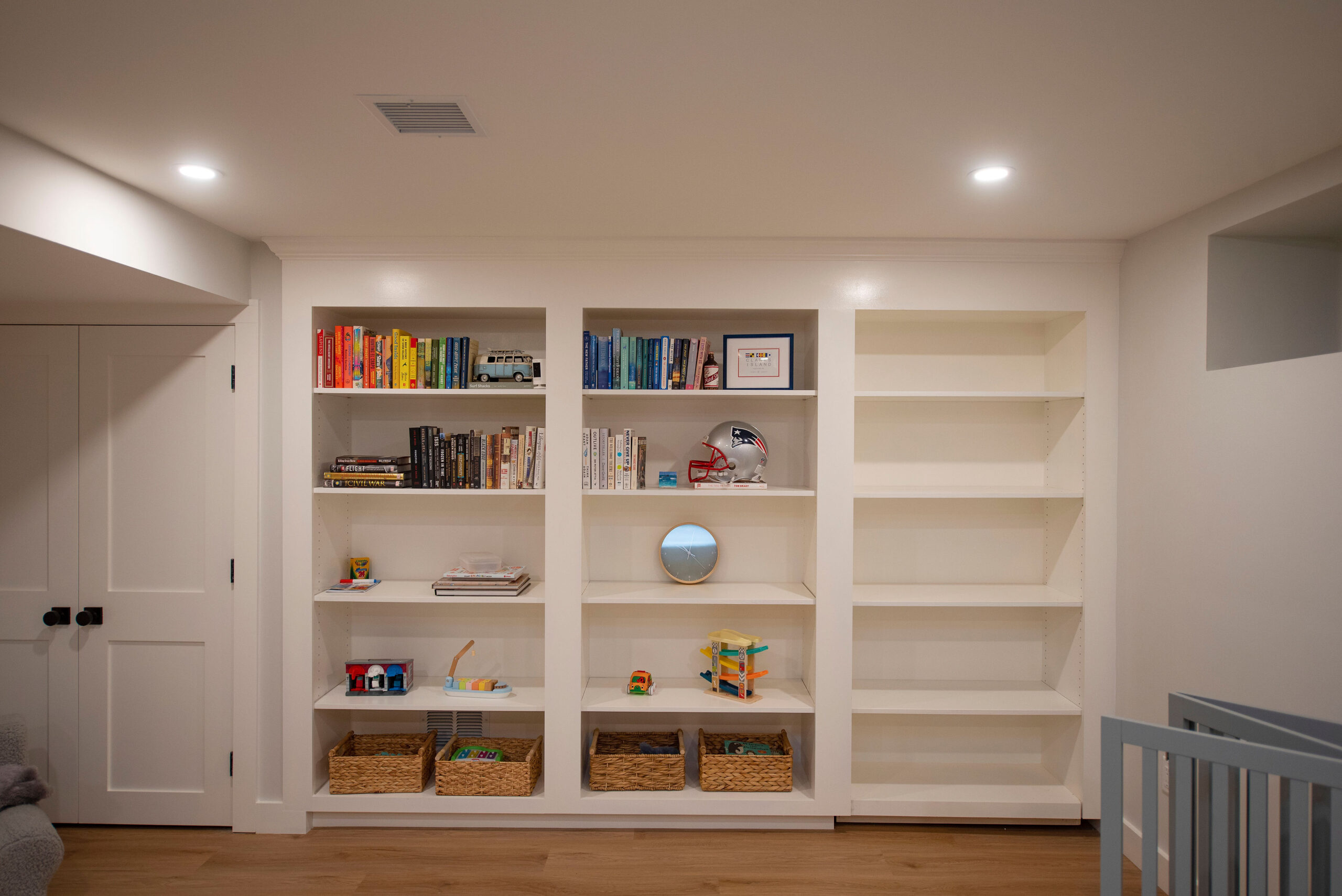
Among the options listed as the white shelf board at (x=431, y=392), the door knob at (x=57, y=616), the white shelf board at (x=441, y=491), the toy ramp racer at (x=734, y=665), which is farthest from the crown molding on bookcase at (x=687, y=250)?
the door knob at (x=57, y=616)

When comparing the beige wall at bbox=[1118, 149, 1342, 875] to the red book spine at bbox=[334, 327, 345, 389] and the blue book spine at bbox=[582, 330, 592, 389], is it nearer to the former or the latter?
the blue book spine at bbox=[582, 330, 592, 389]

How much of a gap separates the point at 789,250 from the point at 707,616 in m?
1.66

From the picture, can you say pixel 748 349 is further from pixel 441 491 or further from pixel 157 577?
pixel 157 577

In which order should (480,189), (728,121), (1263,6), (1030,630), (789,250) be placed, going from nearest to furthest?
(1263,6), (728,121), (480,189), (789,250), (1030,630)

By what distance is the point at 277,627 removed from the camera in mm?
3096

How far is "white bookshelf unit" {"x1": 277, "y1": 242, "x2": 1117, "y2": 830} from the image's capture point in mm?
3039

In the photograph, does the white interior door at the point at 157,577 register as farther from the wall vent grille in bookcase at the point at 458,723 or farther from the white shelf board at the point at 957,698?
the white shelf board at the point at 957,698

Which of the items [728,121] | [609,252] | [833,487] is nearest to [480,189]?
[609,252]

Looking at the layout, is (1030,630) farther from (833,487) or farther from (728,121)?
(728,121)

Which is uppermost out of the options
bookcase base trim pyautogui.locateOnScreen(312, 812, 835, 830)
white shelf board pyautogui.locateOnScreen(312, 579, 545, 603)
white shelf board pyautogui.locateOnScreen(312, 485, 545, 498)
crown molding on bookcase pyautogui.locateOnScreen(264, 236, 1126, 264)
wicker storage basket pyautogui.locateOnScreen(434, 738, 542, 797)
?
crown molding on bookcase pyautogui.locateOnScreen(264, 236, 1126, 264)

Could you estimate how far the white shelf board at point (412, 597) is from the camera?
10.1 ft

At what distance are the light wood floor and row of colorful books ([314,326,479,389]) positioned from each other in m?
1.85

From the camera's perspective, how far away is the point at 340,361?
3.10m

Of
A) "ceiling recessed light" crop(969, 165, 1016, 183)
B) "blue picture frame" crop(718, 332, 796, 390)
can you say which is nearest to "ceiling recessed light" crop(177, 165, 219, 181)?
"blue picture frame" crop(718, 332, 796, 390)
